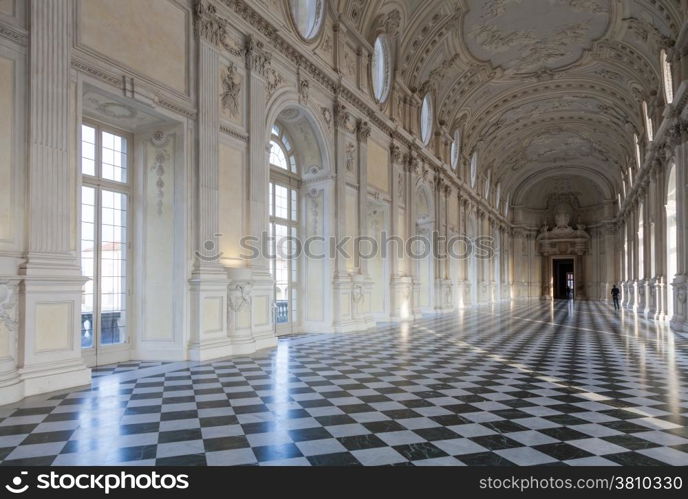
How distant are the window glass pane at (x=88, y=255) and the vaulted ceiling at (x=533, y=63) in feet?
28.6

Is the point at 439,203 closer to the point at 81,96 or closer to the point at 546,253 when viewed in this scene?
the point at 81,96

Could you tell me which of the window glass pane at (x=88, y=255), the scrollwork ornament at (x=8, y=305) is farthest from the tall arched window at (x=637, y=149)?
the scrollwork ornament at (x=8, y=305)

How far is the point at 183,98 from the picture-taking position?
8.59 m

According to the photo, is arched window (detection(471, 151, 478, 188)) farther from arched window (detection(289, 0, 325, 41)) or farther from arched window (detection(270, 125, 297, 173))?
arched window (detection(270, 125, 297, 173))

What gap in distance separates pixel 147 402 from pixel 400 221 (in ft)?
43.3

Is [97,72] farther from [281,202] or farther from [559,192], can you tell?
[559,192]

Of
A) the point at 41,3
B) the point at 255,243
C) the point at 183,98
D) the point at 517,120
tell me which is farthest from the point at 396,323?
the point at 517,120

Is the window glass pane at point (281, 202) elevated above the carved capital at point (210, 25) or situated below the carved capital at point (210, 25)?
below

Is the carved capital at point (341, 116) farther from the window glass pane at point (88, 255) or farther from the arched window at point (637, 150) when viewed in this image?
the arched window at point (637, 150)

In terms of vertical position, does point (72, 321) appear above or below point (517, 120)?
below

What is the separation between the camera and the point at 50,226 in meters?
6.16

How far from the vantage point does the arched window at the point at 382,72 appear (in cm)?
1648

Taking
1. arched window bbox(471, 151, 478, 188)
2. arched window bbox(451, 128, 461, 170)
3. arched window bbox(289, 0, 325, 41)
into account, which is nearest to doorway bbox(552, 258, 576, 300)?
arched window bbox(471, 151, 478, 188)

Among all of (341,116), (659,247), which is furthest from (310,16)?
(659,247)
